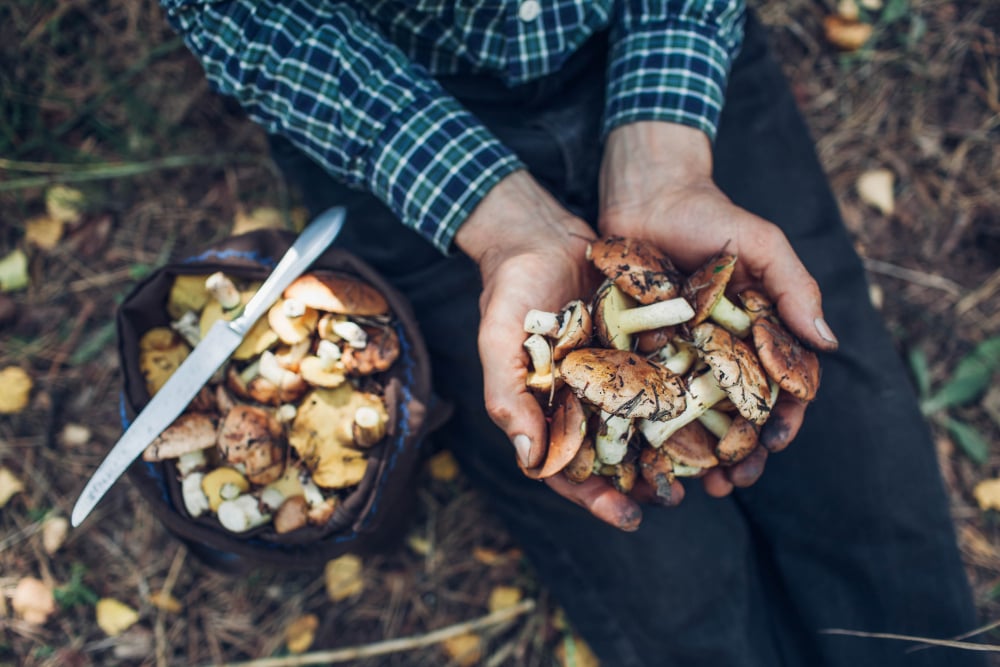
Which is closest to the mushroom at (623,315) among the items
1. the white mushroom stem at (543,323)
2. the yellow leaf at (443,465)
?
the white mushroom stem at (543,323)

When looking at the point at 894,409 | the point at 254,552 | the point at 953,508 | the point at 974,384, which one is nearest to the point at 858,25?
the point at 974,384

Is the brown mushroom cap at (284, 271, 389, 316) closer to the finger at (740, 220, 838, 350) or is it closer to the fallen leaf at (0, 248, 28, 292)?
the finger at (740, 220, 838, 350)

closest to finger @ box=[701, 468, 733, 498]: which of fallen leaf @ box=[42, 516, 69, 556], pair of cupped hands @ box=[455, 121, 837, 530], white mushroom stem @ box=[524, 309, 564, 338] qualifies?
pair of cupped hands @ box=[455, 121, 837, 530]

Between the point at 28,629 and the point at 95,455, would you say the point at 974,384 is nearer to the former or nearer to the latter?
the point at 95,455

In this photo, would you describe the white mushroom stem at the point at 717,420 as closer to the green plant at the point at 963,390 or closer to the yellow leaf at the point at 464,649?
the yellow leaf at the point at 464,649

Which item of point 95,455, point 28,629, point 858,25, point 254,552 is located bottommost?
point 28,629

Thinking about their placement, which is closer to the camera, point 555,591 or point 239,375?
point 239,375
